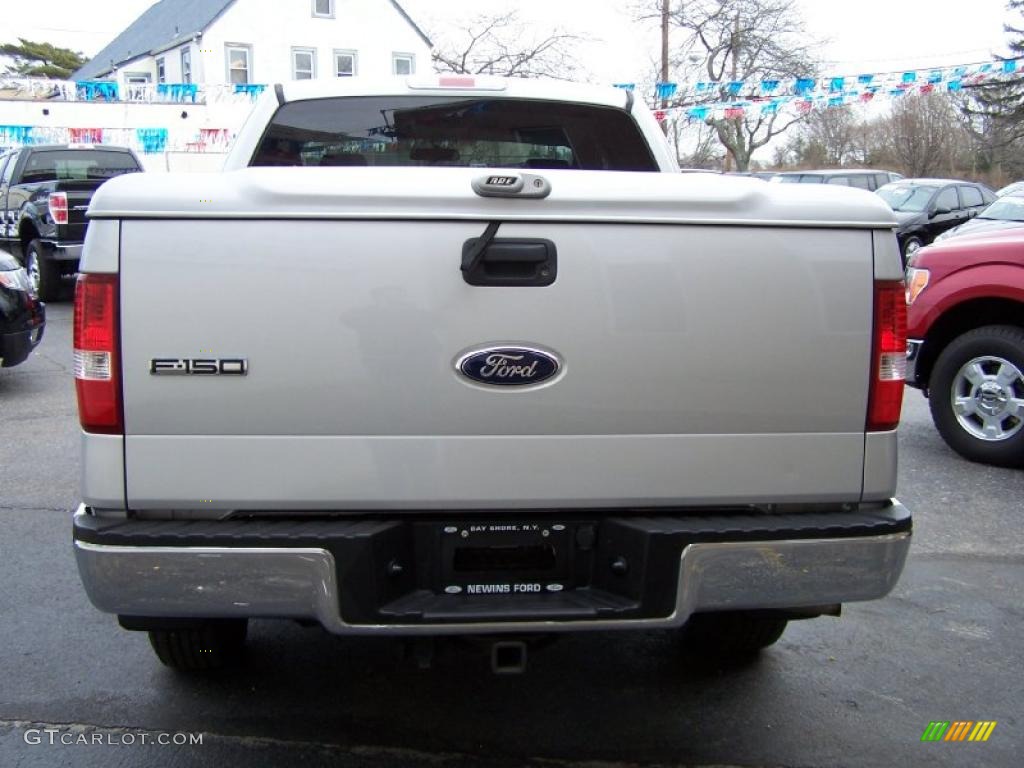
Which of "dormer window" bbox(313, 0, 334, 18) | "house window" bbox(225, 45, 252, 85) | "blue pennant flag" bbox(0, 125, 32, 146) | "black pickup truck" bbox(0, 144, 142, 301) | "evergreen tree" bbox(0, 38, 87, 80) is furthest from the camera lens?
"evergreen tree" bbox(0, 38, 87, 80)

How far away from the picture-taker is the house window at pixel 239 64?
38125 millimetres

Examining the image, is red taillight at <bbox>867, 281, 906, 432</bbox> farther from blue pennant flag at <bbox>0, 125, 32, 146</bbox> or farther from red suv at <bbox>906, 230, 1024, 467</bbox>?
blue pennant flag at <bbox>0, 125, 32, 146</bbox>

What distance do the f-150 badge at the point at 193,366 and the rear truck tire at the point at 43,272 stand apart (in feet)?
39.8

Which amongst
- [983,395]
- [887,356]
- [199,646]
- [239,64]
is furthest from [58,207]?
[239,64]

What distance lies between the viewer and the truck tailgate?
2426mm

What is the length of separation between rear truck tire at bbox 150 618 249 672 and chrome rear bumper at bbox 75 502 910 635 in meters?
0.74

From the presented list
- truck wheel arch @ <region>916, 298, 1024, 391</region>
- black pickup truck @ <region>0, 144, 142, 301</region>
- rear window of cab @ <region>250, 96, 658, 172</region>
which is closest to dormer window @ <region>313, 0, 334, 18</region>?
black pickup truck @ <region>0, 144, 142, 301</region>

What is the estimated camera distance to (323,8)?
1572 inches

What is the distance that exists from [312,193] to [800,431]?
4.52 ft

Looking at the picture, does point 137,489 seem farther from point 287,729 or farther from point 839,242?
point 839,242

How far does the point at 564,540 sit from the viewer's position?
104 inches

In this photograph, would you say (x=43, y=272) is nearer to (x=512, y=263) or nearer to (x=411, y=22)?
(x=512, y=263)

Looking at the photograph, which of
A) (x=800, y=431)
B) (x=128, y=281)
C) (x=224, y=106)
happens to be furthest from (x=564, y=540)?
(x=224, y=106)

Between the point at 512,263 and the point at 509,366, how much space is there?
0.26 metres
